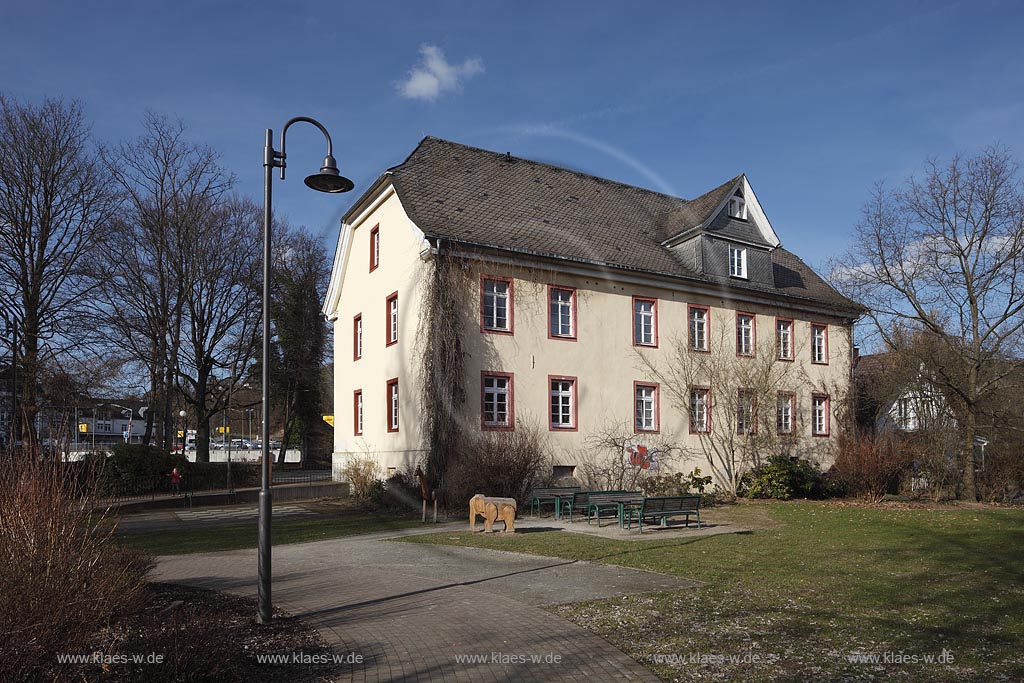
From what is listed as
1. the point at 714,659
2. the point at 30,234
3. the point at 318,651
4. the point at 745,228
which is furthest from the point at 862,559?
the point at 30,234

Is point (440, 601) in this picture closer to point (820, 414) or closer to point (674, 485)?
point (674, 485)

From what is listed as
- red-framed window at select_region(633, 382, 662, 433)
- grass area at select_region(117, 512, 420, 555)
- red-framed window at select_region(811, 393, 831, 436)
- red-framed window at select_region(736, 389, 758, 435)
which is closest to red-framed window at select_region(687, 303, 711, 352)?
red-framed window at select_region(736, 389, 758, 435)

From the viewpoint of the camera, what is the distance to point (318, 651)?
6.94 meters

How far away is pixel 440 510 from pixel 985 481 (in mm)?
17732

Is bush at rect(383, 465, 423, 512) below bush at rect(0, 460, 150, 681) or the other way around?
below

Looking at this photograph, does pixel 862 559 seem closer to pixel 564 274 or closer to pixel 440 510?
pixel 440 510

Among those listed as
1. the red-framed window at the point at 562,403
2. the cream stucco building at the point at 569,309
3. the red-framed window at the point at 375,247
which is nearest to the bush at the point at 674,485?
the cream stucco building at the point at 569,309

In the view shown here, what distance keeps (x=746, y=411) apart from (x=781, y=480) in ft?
9.98

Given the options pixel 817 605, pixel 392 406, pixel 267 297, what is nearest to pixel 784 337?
pixel 392 406

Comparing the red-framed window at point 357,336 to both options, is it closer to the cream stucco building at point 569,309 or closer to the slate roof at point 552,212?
the cream stucco building at point 569,309

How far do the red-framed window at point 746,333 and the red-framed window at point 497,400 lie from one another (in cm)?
1042

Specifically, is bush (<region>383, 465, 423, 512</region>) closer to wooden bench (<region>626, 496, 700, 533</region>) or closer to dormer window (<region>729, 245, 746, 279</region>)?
wooden bench (<region>626, 496, 700, 533</region>)

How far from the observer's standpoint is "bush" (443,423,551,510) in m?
19.8

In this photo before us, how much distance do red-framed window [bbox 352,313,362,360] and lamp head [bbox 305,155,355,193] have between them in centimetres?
2011
